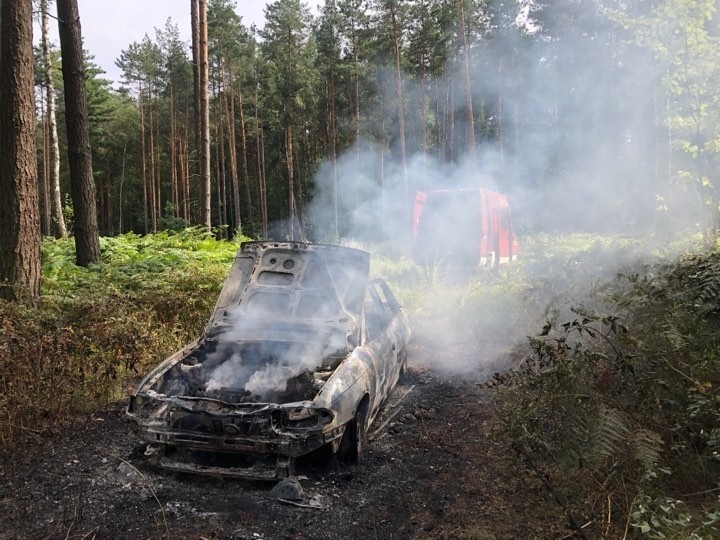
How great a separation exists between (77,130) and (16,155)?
2942 mm

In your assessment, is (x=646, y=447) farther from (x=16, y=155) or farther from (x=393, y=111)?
(x=393, y=111)

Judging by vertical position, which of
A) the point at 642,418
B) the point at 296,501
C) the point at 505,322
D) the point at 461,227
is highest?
the point at 461,227

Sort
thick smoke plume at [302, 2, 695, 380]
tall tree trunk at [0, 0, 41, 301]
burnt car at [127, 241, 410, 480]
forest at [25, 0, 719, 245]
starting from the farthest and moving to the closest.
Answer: forest at [25, 0, 719, 245]
thick smoke plume at [302, 2, 695, 380]
tall tree trunk at [0, 0, 41, 301]
burnt car at [127, 241, 410, 480]

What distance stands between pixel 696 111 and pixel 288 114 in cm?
2532

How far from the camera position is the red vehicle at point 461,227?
38.1ft

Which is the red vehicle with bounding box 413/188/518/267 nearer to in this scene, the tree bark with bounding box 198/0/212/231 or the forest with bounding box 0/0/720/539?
the forest with bounding box 0/0/720/539

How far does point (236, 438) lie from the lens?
367 cm

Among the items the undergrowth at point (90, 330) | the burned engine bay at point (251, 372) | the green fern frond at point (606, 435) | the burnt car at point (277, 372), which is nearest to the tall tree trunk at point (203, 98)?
the undergrowth at point (90, 330)

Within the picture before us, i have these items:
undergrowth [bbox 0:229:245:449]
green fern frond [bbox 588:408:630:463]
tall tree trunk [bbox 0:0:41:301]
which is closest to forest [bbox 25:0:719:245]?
undergrowth [bbox 0:229:245:449]

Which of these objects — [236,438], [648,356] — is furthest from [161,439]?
[648,356]

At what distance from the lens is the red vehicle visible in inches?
457

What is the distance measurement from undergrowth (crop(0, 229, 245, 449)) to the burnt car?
1.22m

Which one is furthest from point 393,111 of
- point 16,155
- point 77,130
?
point 16,155

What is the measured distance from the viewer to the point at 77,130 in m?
9.23
